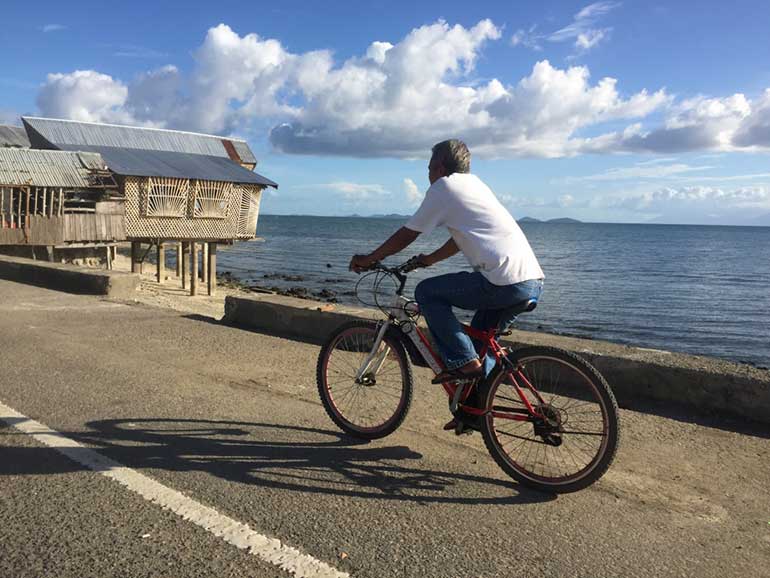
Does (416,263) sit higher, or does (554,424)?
(416,263)

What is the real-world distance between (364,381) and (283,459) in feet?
2.62

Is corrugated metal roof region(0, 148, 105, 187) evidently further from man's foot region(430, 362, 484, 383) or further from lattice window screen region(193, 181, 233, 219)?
man's foot region(430, 362, 484, 383)

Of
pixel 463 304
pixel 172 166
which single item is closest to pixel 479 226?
pixel 463 304

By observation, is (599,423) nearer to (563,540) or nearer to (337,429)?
(563,540)

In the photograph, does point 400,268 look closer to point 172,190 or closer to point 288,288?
point 172,190

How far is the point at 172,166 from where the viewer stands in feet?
102

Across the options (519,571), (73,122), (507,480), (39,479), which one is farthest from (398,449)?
(73,122)

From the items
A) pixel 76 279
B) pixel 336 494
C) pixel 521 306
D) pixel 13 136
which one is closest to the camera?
pixel 336 494

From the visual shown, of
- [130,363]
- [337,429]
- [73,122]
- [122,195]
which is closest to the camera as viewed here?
[337,429]

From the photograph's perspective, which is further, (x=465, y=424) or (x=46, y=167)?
(x=46, y=167)

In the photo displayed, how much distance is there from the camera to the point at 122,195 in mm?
29344

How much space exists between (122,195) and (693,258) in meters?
56.9

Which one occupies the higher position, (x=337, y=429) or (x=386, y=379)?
(x=386, y=379)

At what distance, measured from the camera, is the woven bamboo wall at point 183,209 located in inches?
1170
